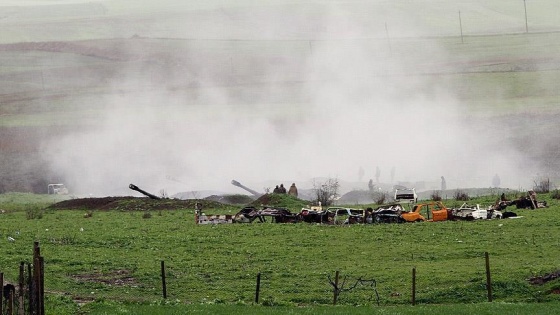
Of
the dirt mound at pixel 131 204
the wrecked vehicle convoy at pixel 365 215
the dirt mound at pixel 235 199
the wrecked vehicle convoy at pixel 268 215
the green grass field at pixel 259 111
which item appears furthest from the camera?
the dirt mound at pixel 235 199

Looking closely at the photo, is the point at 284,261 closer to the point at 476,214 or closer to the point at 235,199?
the point at 476,214

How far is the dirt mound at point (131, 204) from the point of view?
7794 cm

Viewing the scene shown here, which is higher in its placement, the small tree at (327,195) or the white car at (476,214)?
the small tree at (327,195)

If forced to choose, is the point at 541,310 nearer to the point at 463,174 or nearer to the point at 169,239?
the point at 169,239

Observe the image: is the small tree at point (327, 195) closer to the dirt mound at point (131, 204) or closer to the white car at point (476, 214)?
Result: the dirt mound at point (131, 204)

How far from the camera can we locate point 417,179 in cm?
10588

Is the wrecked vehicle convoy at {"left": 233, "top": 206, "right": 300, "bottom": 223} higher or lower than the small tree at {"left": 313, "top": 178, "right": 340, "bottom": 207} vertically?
lower

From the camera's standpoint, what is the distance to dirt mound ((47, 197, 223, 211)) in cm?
7794

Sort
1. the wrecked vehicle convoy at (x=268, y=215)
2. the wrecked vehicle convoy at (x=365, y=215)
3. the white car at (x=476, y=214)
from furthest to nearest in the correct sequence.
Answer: the wrecked vehicle convoy at (x=268, y=215), the wrecked vehicle convoy at (x=365, y=215), the white car at (x=476, y=214)

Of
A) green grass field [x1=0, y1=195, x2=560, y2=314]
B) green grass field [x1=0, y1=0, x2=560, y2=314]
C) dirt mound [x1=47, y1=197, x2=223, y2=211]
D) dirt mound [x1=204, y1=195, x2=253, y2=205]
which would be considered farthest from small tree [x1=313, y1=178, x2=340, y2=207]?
green grass field [x1=0, y1=195, x2=560, y2=314]

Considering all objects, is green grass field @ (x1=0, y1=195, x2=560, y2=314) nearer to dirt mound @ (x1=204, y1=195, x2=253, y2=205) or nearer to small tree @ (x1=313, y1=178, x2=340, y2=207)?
small tree @ (x1=313, y1=178, x2=340, y2=207)

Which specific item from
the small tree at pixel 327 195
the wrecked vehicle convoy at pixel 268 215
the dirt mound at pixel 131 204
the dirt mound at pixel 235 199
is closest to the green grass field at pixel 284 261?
the wrecked vehicle convoy at pixel 268 215

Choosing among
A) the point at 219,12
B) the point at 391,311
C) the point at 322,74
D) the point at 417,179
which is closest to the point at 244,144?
the point at 417,179

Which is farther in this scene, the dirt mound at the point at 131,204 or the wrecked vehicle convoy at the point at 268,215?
the dirt mound at the point at 131,204
